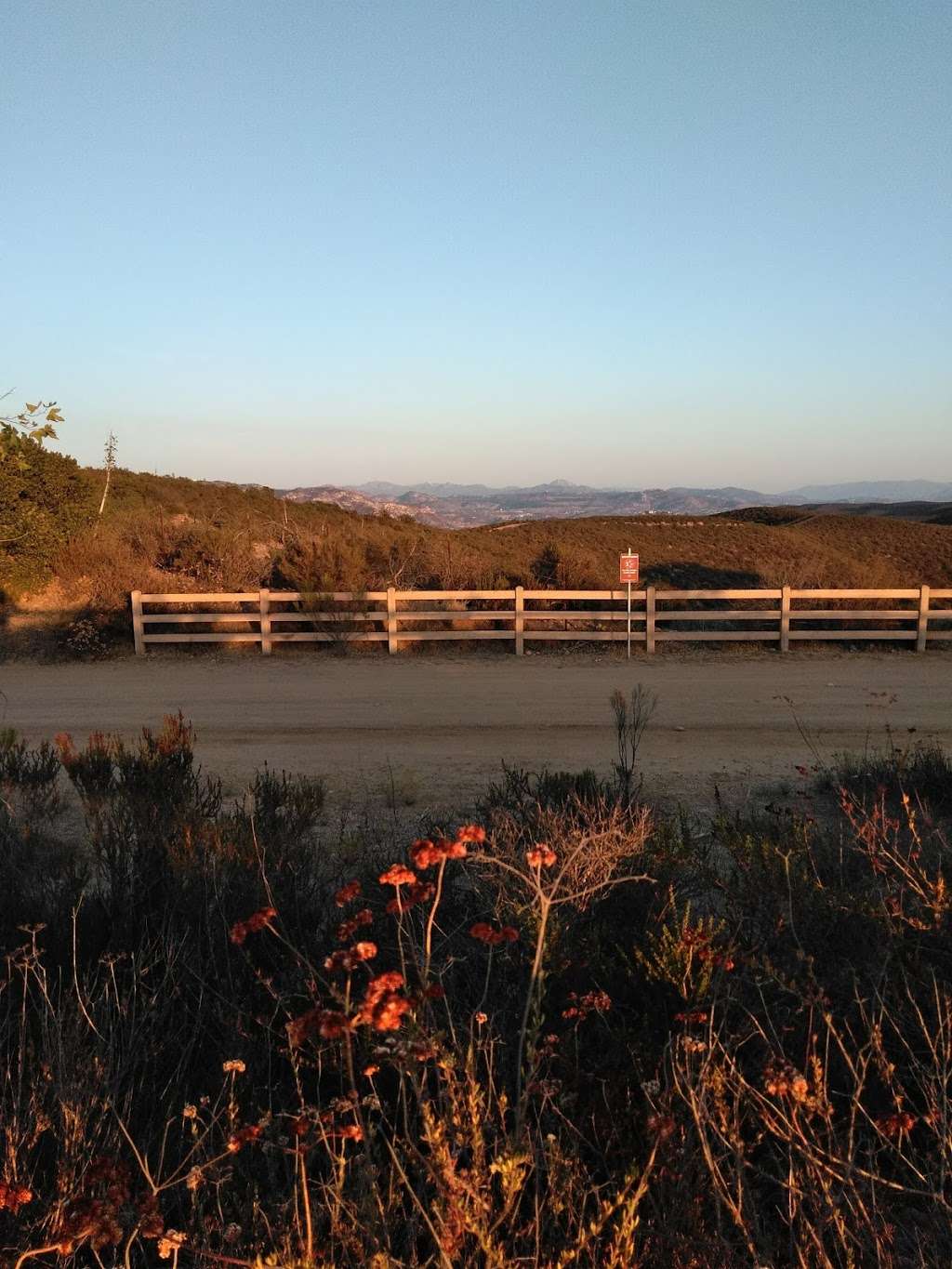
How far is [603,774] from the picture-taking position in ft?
27.5

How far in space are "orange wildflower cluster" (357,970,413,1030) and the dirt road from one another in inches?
214

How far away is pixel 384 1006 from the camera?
1.99m

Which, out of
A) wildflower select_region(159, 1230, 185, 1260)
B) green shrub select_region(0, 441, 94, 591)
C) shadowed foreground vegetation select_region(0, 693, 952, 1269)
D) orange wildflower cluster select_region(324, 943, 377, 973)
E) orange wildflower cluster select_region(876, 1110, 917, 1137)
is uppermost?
green shrub select_region(0, 441, 94, 591)

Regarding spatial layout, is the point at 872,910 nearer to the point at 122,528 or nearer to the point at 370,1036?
the point at 370,1036

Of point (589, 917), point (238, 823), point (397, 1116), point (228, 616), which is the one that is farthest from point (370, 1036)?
point (228, 616)

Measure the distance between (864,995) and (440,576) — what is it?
1688cm

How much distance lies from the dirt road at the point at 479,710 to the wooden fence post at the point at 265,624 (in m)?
0.50

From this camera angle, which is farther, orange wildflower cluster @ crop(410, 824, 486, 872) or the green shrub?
the green shrub

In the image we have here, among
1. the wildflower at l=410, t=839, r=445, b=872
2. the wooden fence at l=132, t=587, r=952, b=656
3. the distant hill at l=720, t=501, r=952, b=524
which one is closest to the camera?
the wildflower at l=410, t=839, r=445, b=872

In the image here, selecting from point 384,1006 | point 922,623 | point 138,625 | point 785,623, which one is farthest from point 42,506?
point 384,1006

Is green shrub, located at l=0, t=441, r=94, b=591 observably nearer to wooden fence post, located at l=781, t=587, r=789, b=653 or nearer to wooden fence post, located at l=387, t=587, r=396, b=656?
wooden fence post, located at l=387, t=587, r=396, b=656

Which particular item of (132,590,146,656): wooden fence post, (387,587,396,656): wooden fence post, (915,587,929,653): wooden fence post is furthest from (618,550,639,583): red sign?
(132,590,146,656): wooden fence post

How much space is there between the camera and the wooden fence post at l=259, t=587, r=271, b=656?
50.3ft

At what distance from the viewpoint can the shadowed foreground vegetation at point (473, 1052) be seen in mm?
2146
